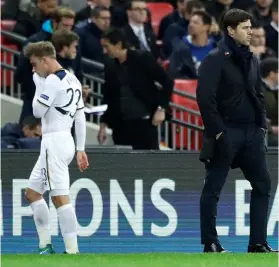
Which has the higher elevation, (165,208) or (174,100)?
(174,100)

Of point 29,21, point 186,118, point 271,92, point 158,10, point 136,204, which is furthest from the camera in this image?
point 158,10

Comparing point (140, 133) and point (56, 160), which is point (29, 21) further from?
point (56, 160)

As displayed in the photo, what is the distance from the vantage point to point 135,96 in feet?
49.0

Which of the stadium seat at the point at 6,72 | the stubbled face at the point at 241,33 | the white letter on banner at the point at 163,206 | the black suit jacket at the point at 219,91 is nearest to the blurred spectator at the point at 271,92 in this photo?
the white letter on banner at the point at 163,206

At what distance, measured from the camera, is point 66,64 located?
1438 cm

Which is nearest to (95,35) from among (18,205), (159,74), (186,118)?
(186,118)

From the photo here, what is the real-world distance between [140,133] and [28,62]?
1532 mm

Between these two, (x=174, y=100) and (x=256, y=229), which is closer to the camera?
(x=256, y=229)

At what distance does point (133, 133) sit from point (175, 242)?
201 centimetres

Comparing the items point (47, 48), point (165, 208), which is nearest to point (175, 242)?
point (165, 208)

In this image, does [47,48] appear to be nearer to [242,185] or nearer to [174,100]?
[242,185]

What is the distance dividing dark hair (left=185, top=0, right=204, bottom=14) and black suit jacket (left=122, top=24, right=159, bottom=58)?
749 mm

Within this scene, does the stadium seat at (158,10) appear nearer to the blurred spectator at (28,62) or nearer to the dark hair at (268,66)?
the dark hair at (268,66)

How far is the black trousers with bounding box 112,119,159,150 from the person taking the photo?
14969 millimetres
